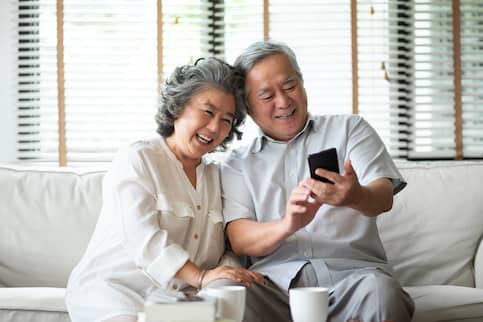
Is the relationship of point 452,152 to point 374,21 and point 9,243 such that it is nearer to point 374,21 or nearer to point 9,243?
point 374,21

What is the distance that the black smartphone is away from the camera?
1.79 m

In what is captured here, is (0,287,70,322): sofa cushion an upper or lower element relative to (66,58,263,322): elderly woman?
lower

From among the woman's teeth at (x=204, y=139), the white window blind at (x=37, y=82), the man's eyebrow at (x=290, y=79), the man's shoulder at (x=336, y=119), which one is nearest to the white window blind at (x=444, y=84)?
the man's shoulder at (x=336, y=119)

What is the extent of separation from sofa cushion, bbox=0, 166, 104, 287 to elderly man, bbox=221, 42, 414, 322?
2.31ft

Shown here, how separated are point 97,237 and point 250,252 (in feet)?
1.62

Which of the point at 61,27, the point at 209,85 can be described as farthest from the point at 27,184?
the point at 61,27

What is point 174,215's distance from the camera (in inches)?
83.4

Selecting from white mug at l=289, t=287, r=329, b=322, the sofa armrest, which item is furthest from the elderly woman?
the sofa armrest

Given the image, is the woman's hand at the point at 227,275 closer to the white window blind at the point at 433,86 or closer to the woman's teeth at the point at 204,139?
the woman's teeth at the point at 204,139

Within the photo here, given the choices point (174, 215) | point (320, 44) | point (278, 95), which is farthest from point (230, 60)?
point (174, 215)

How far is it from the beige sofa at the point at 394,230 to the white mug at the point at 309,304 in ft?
4.13

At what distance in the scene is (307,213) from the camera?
2008 mm

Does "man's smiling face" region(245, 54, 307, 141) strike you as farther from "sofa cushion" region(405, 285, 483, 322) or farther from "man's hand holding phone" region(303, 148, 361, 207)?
"sofa cushion" region(405, 285, 483, 322)

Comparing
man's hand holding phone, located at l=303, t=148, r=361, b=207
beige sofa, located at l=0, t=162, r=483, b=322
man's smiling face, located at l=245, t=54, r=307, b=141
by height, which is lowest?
beige sofa, located at l=0, t=162, r=483, b=322
